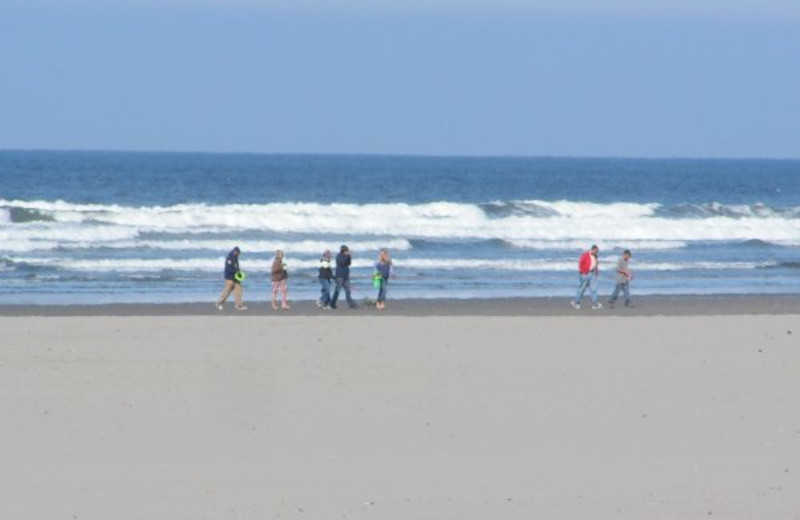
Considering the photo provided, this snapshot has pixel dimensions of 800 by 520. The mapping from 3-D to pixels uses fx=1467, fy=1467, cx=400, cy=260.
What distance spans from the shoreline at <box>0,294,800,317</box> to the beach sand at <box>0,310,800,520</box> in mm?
4329

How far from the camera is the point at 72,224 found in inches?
1758

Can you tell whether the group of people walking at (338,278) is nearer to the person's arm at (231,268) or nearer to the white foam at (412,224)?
the person's arm at (231,268)

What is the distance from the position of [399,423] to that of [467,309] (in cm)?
1224

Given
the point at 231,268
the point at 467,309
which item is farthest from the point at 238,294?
the point at 467,309

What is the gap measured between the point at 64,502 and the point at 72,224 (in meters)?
35.7

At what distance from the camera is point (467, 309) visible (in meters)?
24.9

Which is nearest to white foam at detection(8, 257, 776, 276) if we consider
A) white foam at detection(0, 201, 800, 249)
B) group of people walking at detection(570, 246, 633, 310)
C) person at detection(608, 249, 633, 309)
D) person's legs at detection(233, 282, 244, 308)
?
white foam at detection(0, 201, 800, 249)

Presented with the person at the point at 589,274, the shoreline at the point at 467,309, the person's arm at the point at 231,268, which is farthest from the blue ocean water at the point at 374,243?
the person at the point at 589,274

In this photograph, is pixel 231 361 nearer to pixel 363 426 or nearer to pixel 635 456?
pixel 363 426

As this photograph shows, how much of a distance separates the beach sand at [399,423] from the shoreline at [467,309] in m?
4.33

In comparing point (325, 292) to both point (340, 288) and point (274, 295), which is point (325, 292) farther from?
point (274, 295)

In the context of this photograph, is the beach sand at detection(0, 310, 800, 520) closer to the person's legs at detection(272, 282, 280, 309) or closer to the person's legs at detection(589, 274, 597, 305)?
the person's legs at detection(272, 282, 280, 309)

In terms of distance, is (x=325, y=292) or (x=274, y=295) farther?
(x=325, y=292)

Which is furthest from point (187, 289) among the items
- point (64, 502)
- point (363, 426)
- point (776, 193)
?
point (776, 193)
